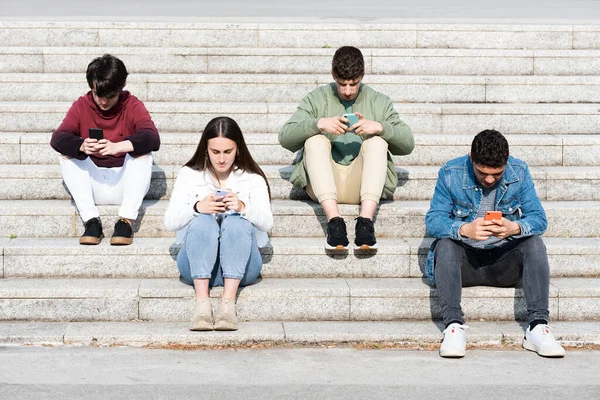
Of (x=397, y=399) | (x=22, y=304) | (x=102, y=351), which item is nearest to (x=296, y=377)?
(x=397, y=399)

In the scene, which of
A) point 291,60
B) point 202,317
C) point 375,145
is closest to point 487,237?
point 375,145

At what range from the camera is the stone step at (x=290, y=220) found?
702cm

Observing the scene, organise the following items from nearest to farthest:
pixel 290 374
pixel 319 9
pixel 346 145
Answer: pixel 290 374 < pixel 346 145 < pixel 319 9

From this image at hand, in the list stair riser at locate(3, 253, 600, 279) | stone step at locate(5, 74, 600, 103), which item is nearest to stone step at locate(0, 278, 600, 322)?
stair riser at locate(3, 253, 600, 279)

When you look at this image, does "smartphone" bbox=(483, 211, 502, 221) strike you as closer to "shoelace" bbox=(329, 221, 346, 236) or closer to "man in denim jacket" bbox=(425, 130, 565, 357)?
"man in denim jacket" bbox=(425, 130, 565, 357)

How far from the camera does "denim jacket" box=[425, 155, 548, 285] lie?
247 inches

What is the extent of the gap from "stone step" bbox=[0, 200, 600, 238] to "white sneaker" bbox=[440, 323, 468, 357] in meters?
1.29

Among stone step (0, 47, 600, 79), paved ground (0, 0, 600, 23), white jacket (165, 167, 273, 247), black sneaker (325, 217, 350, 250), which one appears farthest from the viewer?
paved ground (0, 0, 600, 23)

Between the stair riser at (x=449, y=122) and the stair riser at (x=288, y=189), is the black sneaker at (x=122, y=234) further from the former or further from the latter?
the stair riser at (x=449, y=122)

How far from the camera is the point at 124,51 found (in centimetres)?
927

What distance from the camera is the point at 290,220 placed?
23.4ft

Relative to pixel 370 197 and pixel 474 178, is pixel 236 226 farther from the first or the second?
pixel 474 178

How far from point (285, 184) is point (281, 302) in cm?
139

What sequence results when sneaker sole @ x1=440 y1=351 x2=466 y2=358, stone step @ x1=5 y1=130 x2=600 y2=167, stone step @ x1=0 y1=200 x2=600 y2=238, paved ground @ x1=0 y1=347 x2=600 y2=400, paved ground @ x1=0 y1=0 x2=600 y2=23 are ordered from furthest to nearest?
1. paved ground @ x1=0 y1=0 x2=600 y2=23
2. stone step @ x1=5 y1=130 x2=600 y2=167
3. stone step @ x1=0 y1=200 x2=600 y2=238
4. sneaker sole @ x1=440 y1=351 x2=466 y2=358
5. paved ground @ x1=0 y1=347 x2=600 y2=400
